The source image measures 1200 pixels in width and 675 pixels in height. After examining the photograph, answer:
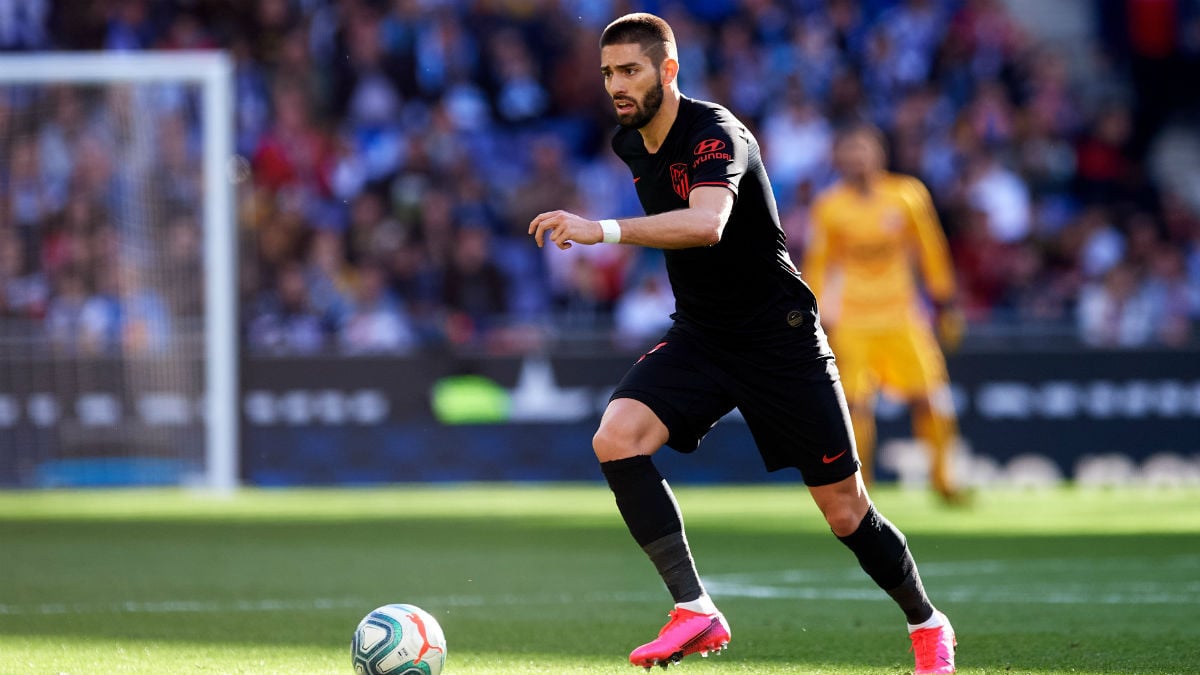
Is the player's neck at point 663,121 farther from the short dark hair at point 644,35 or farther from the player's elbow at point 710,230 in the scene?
the player's elbow at point 710,230

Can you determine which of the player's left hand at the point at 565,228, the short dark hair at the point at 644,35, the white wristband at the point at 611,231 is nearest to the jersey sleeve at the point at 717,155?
the short dark hair at the point at 644,35

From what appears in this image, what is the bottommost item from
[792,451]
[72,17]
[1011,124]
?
[792,451]

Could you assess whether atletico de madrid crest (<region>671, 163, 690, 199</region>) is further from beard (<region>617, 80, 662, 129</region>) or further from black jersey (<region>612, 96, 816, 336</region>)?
beard (<region>617, 80, 662, 129</region>)

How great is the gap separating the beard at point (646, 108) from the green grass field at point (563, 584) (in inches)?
69.7

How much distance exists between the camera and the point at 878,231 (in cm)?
1343

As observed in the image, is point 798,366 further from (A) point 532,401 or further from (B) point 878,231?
(A) point 532,401

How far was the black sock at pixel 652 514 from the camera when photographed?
5.72 meters

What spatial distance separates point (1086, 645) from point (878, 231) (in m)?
7.16

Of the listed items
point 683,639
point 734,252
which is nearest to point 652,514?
point 683,639

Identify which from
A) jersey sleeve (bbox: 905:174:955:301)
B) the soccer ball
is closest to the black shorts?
the soccer ball

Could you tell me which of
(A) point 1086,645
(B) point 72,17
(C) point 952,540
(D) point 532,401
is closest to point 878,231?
(C) point 952,540

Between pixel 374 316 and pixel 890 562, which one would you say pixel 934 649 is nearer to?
pixel 890 562

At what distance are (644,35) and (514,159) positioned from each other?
14.4 meters

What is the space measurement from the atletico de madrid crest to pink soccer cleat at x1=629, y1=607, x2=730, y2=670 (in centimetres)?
130
